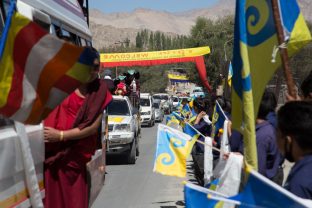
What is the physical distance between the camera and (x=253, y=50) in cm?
398

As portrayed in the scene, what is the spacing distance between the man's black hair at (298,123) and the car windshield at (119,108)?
12.7 metres

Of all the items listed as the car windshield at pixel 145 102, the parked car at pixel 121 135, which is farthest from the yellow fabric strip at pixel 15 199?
the car windshield at pixel 145 102

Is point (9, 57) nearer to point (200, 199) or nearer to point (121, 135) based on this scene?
point (200, 199)

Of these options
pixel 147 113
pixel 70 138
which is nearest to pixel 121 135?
pixel 70 138

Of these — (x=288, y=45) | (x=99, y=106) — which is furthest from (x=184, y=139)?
(x=288, y=45)

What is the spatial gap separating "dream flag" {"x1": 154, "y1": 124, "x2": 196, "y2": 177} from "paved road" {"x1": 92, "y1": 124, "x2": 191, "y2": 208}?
1.25 metres

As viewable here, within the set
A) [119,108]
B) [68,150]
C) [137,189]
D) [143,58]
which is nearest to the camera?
[68,150]

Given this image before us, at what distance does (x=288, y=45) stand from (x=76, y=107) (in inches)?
70.5

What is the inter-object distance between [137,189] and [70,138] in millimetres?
6225

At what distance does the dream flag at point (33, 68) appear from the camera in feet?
10.3

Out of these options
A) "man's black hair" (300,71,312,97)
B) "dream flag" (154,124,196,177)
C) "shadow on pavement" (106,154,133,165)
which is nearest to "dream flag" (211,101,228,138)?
"dream flag" (154,124,196,177)

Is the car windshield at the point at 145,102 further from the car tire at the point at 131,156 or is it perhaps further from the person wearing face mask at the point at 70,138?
the person wearing face mask at the point at 70,138

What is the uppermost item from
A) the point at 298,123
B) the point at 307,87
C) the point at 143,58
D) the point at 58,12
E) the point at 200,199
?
the point at 143,58

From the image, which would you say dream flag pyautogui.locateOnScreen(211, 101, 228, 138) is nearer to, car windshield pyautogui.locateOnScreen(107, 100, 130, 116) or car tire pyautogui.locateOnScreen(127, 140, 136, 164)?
car tire pyautogui.locateOnScreen(127, 140, 136, 164)
